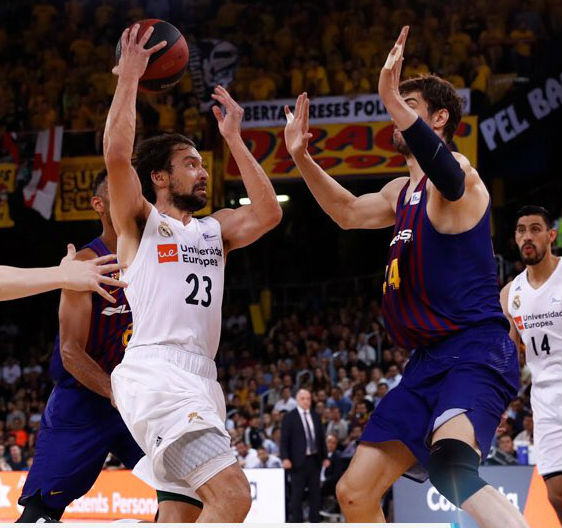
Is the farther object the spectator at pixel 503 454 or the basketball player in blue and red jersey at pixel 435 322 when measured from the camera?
the spectator at pixel 503 454

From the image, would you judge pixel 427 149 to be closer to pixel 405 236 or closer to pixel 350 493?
pixel 405 236

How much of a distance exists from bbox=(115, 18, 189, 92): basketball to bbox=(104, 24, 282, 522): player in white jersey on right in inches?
14.2

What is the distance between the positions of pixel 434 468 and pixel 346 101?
1455 centimetres

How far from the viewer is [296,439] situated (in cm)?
1425

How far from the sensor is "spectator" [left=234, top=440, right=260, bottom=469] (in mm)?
14719

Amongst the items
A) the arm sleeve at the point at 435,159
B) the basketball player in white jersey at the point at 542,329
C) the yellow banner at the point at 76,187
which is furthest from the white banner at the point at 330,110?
the arm sleeve at the point at 435,159

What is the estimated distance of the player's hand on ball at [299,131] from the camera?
222 inches

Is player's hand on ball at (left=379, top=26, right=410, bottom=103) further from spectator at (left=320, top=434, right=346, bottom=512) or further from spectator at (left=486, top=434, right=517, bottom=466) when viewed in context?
spectator at (left=320, top=434, right=346, bottom=512)

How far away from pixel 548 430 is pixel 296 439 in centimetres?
768

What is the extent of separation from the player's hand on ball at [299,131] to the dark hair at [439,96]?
0.73m

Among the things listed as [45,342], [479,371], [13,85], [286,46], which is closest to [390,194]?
[479,371]

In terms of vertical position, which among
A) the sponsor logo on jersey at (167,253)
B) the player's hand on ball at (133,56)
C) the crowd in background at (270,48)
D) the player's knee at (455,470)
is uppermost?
the crowd in background at (270,48)

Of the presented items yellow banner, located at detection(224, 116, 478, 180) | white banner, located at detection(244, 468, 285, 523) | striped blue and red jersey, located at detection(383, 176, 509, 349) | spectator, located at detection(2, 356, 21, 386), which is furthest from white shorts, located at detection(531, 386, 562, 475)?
spectator, located at detection(2, 356, 21, 386)

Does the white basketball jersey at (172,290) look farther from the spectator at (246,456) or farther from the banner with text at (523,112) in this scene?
the banner with text at (523,112)
